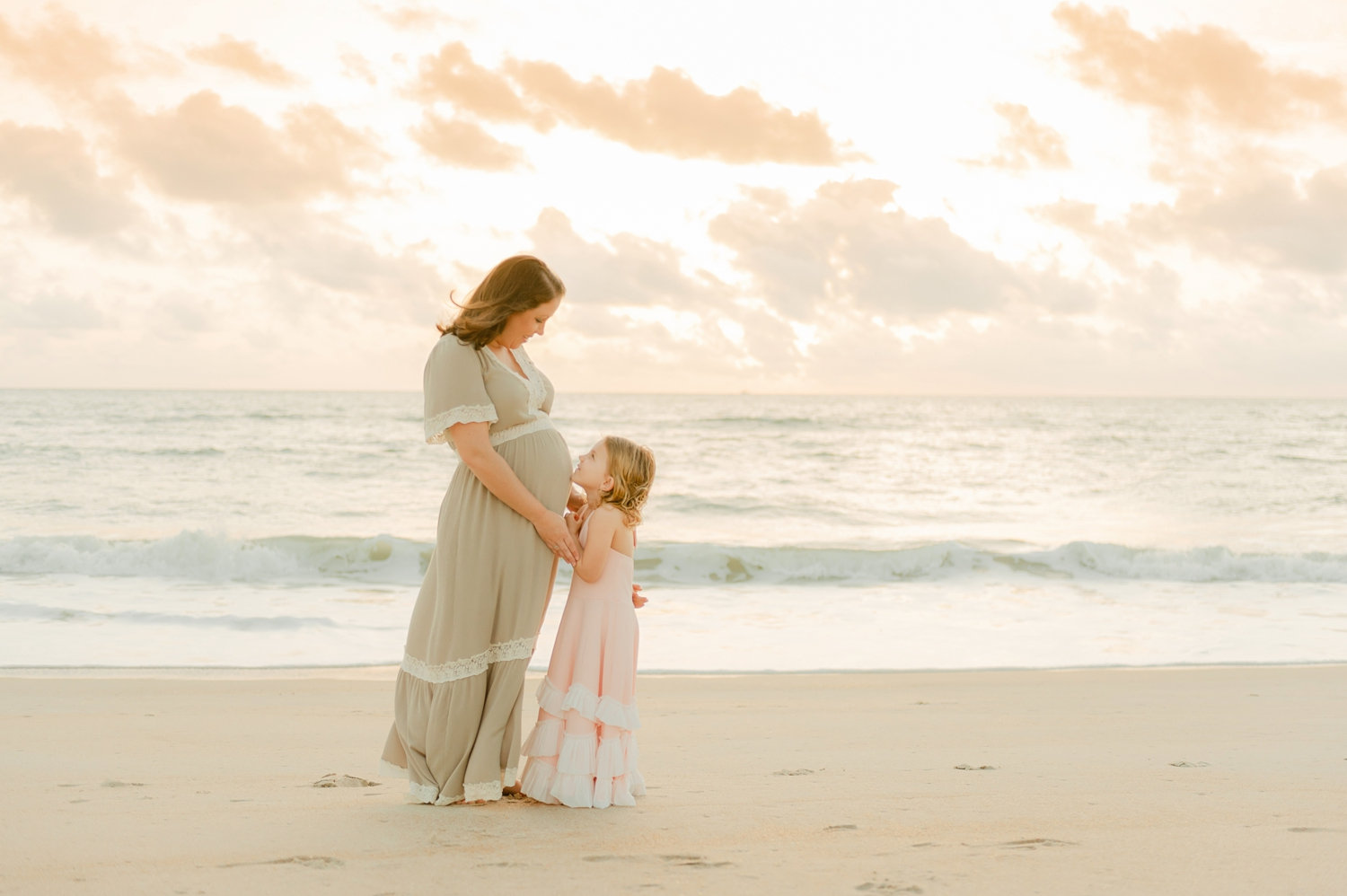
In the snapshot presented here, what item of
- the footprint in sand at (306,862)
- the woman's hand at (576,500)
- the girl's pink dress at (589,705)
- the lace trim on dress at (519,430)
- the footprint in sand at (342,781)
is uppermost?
the lace trim on dress at (519,430)

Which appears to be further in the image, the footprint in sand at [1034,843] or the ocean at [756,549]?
the ocean at [756,549]

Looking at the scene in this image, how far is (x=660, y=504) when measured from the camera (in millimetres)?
19797

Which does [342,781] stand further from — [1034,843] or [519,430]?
[1034,843]

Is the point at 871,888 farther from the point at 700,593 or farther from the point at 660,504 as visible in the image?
the point at 660,504

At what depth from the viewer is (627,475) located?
347cm

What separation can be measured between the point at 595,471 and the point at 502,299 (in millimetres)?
661

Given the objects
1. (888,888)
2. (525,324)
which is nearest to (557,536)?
(525,324)

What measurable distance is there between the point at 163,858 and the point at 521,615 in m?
1.26

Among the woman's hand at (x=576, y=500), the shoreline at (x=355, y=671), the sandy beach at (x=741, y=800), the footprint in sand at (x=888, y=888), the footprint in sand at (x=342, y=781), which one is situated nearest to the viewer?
the footprint in sand at (x=888, y=888)

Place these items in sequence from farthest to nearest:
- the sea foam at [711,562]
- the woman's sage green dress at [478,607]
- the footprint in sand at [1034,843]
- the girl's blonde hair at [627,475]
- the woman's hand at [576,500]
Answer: the sea foam at [711,562] → the woman's hand at [576,500] → the girl's blonde hair at [627,475] → the woman's sage green dress at [478,607] → the footprint in sand at [1034,843]

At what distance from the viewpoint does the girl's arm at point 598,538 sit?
3.49 m

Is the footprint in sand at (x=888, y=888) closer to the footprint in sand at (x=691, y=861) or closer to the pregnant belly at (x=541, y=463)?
the footprint in sand at (x=691, y=861)

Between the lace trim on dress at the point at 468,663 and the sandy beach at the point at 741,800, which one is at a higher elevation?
the lace trim on dress at the point at 468,663

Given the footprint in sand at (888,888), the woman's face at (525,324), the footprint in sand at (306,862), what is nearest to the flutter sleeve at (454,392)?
the woman's face at (525,324)
